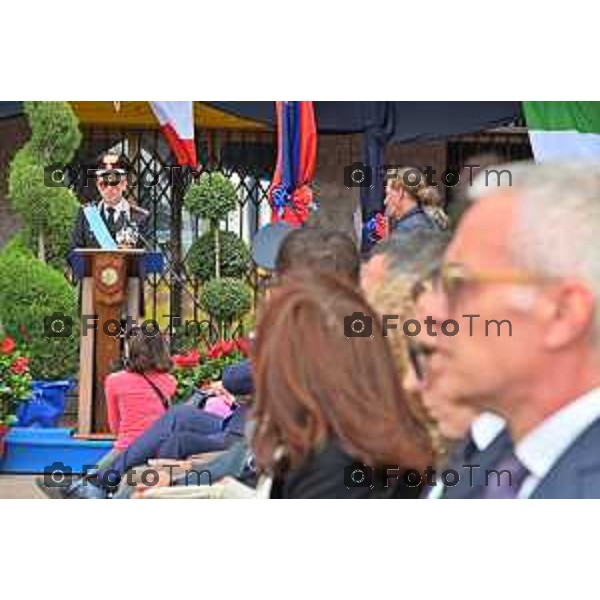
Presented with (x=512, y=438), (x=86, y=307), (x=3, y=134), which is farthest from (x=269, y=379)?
(x=3, y=134)

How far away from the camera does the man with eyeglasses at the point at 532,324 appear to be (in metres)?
3.63

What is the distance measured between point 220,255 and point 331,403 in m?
1.42

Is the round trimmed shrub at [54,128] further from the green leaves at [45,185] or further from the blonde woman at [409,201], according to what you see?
the blonde woman at [409,201]

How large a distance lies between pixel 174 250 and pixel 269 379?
1491mm

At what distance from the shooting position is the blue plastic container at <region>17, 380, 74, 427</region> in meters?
5.57

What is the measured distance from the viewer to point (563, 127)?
15.5ft

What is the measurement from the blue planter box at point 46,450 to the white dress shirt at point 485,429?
1603 millimetres

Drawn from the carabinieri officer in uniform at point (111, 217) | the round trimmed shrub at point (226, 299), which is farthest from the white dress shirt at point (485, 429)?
the carabinieri officer in uniform at point (111, 217)

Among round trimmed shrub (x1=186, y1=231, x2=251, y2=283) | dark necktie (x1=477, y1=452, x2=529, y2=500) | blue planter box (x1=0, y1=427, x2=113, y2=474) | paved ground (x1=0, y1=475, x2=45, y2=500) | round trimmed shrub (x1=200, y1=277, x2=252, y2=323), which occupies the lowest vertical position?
paved ground (x1=0, y1=475, x2=45, y2=500)

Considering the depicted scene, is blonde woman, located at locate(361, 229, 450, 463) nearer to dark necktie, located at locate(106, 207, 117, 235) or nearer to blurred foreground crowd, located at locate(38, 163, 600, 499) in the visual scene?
blurred foreground crowd, located at locate(38, 163, 600, 499)

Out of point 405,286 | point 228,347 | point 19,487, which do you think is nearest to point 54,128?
point 228,347

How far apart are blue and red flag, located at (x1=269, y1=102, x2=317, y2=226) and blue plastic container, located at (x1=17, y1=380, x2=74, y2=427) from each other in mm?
1078

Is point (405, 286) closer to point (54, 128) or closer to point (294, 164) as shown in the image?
point (294, 164)

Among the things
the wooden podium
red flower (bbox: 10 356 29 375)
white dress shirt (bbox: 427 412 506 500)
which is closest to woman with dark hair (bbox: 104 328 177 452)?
the wooden podium
